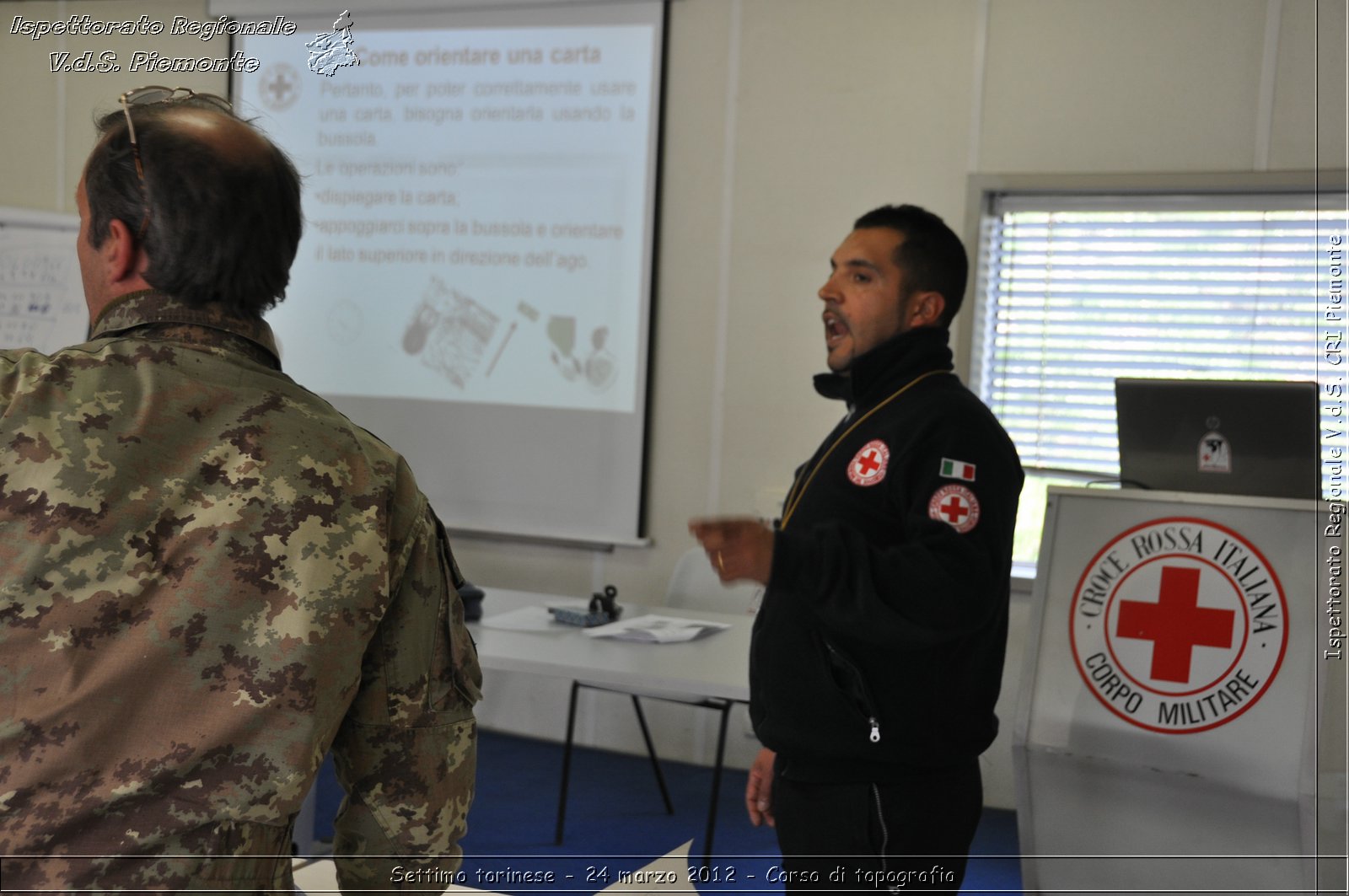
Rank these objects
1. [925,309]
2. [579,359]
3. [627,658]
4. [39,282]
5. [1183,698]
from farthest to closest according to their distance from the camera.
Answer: [39,282], [579,359], [627,658], [1183,698], [925,309]

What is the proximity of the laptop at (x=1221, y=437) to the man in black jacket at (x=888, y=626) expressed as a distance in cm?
98

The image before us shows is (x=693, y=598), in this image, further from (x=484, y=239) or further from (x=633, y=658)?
(x=484, y=239)

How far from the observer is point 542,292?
4402mm

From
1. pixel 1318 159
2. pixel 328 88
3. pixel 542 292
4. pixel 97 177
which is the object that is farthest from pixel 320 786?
pixel 1318 159

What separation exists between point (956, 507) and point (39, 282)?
14.8 feet

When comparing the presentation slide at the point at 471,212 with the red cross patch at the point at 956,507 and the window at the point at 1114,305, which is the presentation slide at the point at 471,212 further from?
the red cross patch at the point at 956,507

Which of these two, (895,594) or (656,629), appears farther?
(656,629)

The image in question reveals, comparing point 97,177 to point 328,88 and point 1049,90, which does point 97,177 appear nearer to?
point 1049,90

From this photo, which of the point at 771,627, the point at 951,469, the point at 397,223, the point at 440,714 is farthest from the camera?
the point at 397,223

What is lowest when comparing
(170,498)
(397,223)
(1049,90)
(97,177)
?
(170,498)

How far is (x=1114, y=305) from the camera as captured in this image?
152 inches

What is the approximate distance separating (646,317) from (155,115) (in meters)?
3.41

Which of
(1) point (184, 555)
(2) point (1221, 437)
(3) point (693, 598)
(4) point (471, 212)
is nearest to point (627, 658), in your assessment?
(3) point (693, 598)

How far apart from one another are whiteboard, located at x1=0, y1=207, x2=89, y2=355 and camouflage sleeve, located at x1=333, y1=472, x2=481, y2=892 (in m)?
4.35
